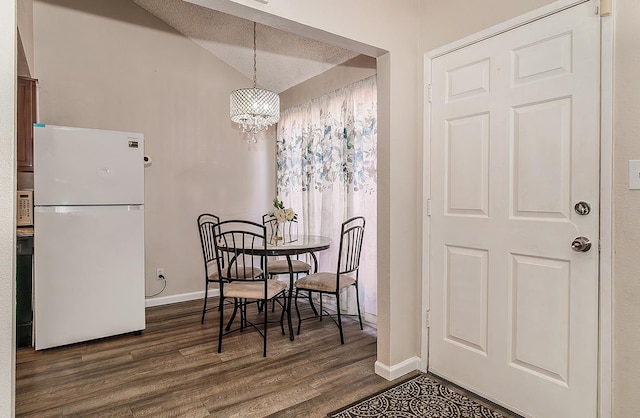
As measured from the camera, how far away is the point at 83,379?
233 cm

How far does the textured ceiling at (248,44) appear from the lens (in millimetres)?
3484

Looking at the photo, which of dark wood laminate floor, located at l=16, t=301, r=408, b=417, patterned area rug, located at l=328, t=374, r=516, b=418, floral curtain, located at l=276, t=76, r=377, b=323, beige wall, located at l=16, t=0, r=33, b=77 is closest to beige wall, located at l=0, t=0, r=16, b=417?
dark wood laminate floor, located at l=16, t=301, r=408, b=417

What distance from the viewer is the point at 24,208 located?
9.37ft

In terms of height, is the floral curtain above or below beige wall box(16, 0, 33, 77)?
below

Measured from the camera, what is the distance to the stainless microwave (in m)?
2.84

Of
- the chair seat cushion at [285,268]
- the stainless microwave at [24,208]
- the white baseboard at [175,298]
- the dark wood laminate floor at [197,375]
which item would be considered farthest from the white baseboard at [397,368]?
the stainless microwave at [24,208]

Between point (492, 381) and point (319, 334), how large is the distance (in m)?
1.46

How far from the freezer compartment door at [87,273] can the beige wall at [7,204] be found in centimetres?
180

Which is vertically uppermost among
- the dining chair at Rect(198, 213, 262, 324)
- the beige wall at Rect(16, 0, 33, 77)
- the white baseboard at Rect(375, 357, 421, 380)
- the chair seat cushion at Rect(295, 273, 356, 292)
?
the beige wall at Rect(16, 0, 33, 77)

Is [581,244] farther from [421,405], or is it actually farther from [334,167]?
[334,167]

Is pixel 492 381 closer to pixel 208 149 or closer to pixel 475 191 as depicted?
pixel 475 191

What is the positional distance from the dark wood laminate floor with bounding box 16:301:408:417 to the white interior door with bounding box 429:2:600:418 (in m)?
0.70

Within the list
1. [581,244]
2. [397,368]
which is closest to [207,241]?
[397,368]

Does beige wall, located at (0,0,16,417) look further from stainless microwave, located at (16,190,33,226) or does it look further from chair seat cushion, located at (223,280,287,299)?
stainless microwave, located at (16,190,33,226)
